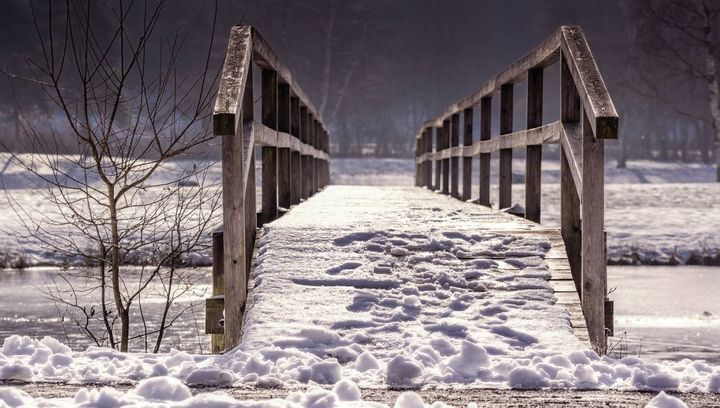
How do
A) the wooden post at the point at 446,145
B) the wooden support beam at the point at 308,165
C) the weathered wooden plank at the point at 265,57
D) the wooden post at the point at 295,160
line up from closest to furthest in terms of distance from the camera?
the weathered wooden plank at the point at 265,57, the wooden post at the point at 295,160, the wooden support beam at the point at 308,165, the wooden post at the point at 446,145

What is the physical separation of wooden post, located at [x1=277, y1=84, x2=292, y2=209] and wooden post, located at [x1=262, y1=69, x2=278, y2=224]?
2.85ft

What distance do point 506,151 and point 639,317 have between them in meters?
3.69

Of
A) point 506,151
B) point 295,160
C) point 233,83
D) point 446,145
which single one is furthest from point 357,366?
point 446,145

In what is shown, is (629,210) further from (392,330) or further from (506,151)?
(392,330)

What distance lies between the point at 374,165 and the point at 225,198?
37650mm

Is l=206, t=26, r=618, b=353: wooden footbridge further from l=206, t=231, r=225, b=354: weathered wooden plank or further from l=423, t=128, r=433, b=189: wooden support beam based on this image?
l=423, t=128, r=433, b=189: wooden support beam

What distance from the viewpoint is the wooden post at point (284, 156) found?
8.36 metres

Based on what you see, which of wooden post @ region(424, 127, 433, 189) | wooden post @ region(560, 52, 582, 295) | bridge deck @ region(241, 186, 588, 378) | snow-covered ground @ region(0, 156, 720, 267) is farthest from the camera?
wooden post @ region(424, 127, 433, 189)

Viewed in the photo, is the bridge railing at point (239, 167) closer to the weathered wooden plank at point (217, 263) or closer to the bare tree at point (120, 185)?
the weathered wooden plank at point (217, 263)

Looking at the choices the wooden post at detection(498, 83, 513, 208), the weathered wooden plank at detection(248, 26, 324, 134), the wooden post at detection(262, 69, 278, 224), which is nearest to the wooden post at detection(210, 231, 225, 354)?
the wooden post at detection(262, 69, 278, 224)

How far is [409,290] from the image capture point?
16.7ft

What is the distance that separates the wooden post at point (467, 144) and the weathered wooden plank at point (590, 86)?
5107 mm

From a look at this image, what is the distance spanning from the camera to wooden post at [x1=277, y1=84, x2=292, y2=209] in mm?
8359

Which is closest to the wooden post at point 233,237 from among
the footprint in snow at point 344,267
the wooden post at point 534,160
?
the footprint in snow at point 344,267
